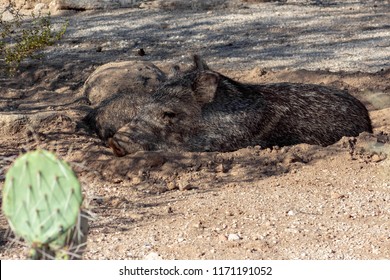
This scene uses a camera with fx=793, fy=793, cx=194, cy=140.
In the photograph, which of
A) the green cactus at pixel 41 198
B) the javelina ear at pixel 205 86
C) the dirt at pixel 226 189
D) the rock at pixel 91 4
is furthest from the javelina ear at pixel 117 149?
the rock at pixel 91 4

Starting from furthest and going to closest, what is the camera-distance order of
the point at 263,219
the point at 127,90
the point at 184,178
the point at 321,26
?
the point at 321,26 < the point at 127,90 < the point at 184,178 < the point at 263,219

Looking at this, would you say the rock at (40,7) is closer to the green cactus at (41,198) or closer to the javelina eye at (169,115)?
the javelina eye at (169,115)

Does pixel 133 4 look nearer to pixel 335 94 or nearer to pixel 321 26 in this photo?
pixel 321 26

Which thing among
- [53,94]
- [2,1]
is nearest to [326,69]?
[53,94]

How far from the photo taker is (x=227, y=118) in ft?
19.6

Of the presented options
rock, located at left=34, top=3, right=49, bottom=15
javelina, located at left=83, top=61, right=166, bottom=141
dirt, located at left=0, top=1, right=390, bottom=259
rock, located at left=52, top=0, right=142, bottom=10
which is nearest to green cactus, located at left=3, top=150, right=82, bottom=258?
dirt, located at left=0, top=1, right=390, bottom=259

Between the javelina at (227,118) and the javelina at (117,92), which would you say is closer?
the javelina at (227,118)

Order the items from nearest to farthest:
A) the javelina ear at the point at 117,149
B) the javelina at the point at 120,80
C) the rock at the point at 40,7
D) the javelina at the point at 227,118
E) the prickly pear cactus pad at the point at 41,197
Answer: the prickly pear cactus pad at the point at 41,197 → the javelina ear at the point at 117,149 → the javelina at the point at 227,118 → the javelina at the point at 120,80 → the rock at the point at 40,7

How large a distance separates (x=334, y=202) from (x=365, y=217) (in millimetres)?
→ 267

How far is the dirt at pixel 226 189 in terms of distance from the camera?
4.09 metres

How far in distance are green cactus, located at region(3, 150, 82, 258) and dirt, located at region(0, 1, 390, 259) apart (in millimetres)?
222

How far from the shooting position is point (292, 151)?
551cm

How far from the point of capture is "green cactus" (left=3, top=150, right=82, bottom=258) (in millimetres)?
2529

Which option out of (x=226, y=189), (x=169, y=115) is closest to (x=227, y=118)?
(x=169, y=115)
